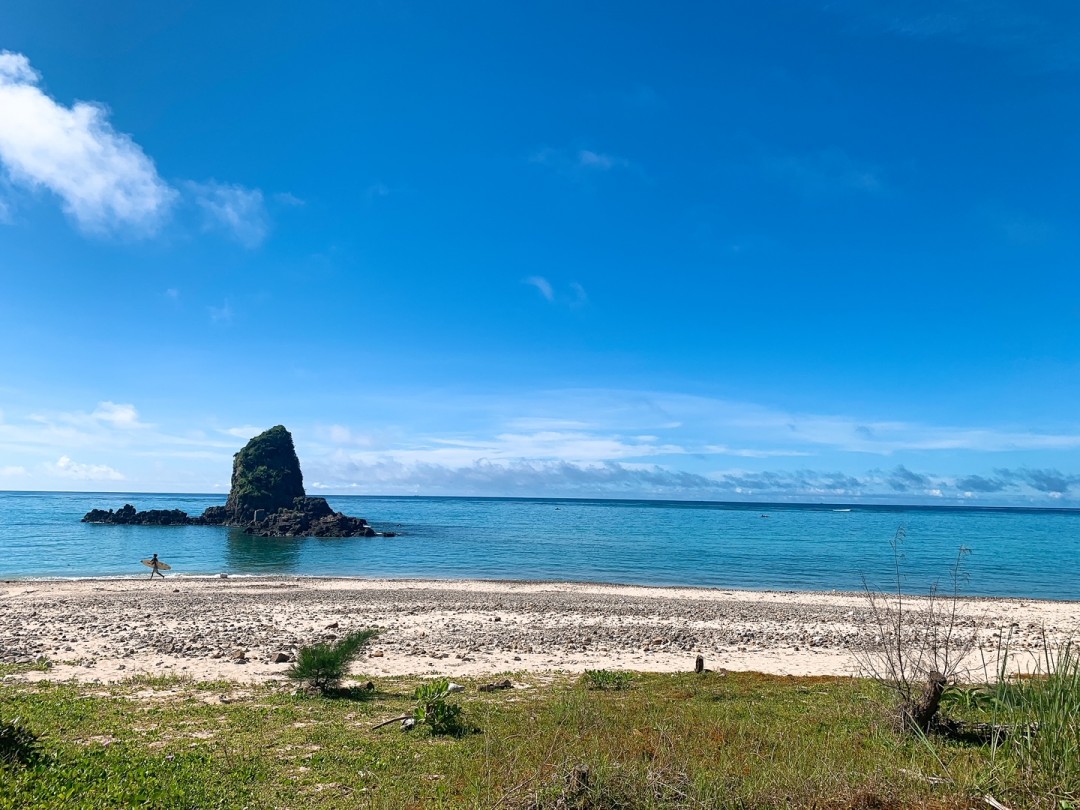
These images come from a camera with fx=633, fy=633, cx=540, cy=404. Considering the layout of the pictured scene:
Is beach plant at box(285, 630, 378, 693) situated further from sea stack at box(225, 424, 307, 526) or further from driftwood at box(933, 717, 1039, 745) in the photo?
sea stack at box(225, 424, 307, 526)

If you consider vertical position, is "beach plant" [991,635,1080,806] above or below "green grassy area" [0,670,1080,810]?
above

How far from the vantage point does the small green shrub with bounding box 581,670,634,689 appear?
14758 mm

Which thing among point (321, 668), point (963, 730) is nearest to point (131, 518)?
point (321, 668)

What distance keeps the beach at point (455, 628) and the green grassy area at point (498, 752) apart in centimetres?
226

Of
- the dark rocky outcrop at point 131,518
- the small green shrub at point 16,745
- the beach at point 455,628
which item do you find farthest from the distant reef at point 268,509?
the small green shrub at point 16,745

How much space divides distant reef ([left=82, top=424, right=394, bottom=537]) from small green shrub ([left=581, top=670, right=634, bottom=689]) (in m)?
77.1

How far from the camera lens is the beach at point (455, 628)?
1762 centimetres

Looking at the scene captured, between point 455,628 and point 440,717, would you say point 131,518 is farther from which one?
point 440,717

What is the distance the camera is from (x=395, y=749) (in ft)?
32.5

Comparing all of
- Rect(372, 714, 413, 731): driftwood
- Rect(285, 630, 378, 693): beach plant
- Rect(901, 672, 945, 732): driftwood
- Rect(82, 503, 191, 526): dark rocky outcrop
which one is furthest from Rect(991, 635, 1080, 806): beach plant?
Rect(82, 503, 191, 526): dark rocky outcrop

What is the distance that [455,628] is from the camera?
2352 centimetres

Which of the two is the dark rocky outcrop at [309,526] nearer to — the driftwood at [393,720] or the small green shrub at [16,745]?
the driftwood at [393,720]

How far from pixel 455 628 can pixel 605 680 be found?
9897 millimetres

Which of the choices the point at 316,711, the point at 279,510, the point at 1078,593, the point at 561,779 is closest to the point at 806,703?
the point at 561,779
